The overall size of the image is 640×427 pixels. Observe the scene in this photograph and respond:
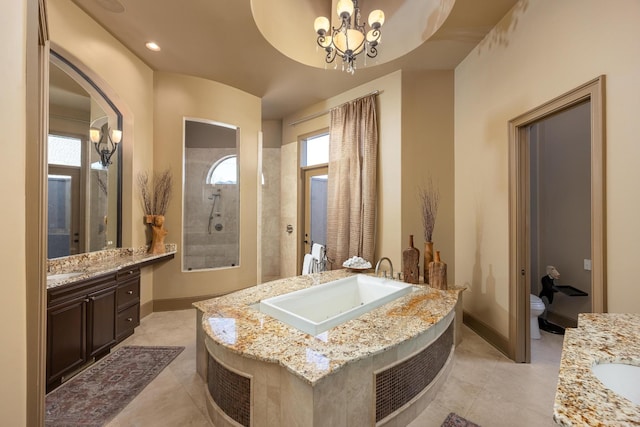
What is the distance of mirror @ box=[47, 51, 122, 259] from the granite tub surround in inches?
76.3

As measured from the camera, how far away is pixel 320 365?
1.37m

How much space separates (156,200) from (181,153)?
73cm

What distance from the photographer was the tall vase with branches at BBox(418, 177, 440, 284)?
304cm

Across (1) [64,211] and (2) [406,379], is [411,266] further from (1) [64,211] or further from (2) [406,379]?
(1) [64,211]

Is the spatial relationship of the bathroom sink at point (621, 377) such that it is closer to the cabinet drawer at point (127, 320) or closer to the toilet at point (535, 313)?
the toilet at point (535, 313)

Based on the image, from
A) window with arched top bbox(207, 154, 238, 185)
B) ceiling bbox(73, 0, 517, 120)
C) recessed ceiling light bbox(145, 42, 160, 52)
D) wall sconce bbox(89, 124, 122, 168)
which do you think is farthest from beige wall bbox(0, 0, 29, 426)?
window with arched top bbox(207, 154, 238, 185)

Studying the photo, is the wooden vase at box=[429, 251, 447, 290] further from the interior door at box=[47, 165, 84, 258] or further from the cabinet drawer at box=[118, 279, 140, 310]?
the interior door at box=[47, 165, 84, 258]

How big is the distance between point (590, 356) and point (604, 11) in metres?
2.12

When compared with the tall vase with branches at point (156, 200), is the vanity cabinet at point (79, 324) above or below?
below

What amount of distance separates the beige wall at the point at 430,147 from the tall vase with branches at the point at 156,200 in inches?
123

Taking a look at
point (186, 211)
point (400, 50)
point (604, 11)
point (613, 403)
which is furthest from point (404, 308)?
point (186, 211)

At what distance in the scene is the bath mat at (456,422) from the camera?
1779 mm

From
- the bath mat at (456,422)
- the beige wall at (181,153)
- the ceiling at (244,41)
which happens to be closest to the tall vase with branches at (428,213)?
the bath mat at (456,422)

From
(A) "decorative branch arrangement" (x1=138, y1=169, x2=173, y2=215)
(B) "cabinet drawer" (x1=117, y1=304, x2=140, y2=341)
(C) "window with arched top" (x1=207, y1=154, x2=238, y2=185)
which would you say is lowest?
(B) "cabinet drawer" (x1=117, y1=304, x2=140, y2=341)
